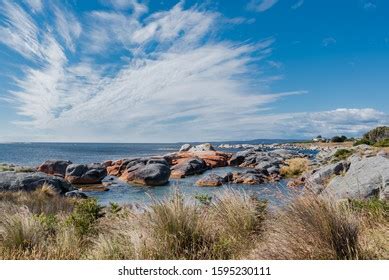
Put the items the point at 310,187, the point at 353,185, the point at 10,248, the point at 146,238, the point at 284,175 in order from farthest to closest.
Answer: the point at 284,175 → the point at 353,185 → the point at 10,248 → the point at 146,238 → the point at 310,187

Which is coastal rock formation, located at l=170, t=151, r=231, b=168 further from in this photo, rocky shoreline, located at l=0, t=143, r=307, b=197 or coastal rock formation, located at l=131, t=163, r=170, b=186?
coastal rock formation, located at l=131, t=163, r=170, b=186

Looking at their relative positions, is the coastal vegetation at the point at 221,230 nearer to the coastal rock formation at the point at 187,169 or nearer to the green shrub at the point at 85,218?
the green shrub at the point at 85,218

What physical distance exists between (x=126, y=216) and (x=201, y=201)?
1.56 meters

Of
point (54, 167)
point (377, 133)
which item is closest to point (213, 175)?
point (54, 167)

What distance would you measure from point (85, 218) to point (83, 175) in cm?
2818

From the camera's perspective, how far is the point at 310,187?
5176mm

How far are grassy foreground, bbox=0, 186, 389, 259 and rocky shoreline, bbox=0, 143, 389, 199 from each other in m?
0.61

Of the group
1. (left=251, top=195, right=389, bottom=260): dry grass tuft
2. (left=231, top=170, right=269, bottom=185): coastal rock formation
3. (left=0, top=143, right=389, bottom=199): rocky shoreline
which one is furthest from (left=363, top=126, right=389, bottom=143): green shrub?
(left=251, top=195, right=389, bottom=260): dry grass tuft

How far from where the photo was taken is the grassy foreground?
479 cm

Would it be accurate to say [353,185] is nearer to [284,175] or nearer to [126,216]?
[126,216]

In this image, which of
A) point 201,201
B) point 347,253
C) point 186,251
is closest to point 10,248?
point 186,251

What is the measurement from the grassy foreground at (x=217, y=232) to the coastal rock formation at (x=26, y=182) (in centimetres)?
1503

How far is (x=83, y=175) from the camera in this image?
34406 mm

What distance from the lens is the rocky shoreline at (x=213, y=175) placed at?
33.6 ft
